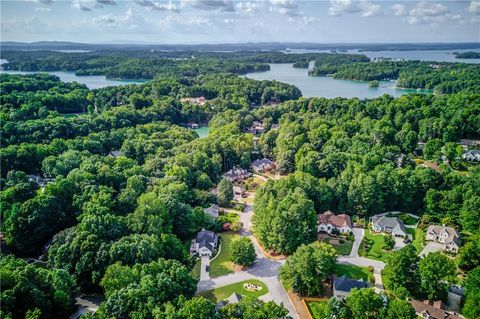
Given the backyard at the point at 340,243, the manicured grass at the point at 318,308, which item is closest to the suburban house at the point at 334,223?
the backyard at the point at 340,243

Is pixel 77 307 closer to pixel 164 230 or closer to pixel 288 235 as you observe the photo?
pixel 164 230

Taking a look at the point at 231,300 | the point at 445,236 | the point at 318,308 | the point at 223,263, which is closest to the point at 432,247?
the point at 445,236

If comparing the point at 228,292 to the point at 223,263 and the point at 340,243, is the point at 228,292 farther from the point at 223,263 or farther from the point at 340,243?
the point at 340,243

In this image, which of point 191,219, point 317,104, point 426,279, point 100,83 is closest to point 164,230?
point 191,219

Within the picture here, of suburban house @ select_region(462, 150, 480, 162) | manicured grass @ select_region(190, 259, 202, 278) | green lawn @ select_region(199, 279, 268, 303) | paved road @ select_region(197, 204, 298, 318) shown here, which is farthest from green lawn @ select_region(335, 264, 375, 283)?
suburban house @ select_region(462, 150, 480, 162)

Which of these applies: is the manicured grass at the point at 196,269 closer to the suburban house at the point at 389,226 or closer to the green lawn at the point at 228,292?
the green lawn at the point at 228,292

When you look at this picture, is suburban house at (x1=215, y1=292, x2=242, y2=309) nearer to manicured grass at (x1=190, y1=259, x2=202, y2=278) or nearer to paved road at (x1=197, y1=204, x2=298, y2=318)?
paved road at (x1=197, y1=204, x2=298, y2=318)
